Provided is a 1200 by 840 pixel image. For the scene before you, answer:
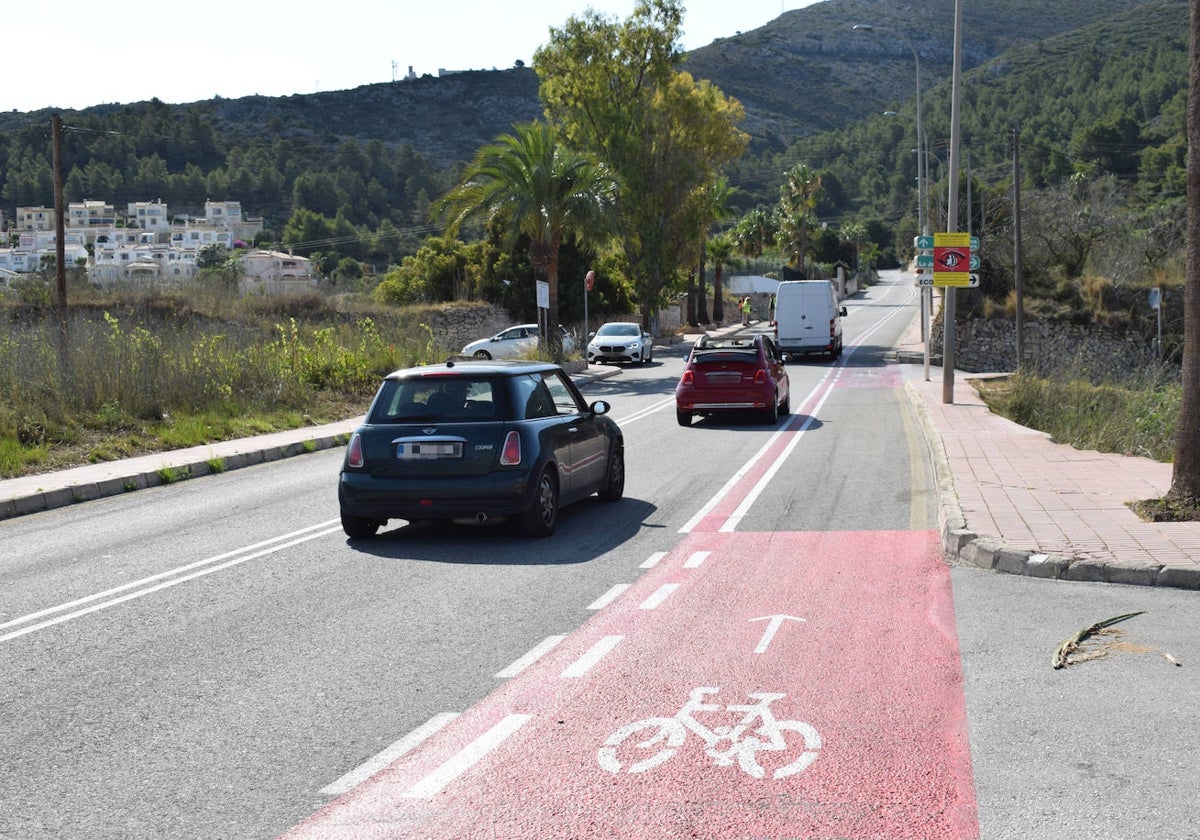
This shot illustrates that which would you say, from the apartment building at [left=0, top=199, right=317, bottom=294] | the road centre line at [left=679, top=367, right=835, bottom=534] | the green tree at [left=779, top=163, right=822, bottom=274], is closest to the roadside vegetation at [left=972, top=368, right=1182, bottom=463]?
the road centre line at [left=679, top=367, right=835, bottom=534]

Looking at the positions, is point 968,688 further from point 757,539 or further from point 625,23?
point 625,23

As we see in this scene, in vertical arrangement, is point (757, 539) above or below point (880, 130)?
below

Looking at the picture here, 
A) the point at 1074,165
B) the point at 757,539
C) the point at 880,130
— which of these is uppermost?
the point at 880,130

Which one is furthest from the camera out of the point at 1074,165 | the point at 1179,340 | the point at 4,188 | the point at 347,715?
the point at 4,188

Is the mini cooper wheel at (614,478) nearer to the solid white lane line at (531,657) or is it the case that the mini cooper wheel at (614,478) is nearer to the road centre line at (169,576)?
the road centre line at (169,576)

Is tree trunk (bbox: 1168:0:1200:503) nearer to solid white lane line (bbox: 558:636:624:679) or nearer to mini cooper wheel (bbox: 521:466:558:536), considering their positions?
mini cooper wheel (bbox: 521:466:558:536)

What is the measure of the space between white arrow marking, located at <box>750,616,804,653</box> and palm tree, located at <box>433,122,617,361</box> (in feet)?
109

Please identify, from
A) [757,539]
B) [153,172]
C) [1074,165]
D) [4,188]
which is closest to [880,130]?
[1074,165]

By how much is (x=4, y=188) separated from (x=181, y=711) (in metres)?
148

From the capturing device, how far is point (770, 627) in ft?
25.2

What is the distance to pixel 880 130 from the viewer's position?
177 metres

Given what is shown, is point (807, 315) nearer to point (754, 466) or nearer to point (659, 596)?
point (754, 466)

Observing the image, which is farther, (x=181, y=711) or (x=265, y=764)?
(x=181, y=711)

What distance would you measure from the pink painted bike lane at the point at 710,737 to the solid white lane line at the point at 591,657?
0.02m
